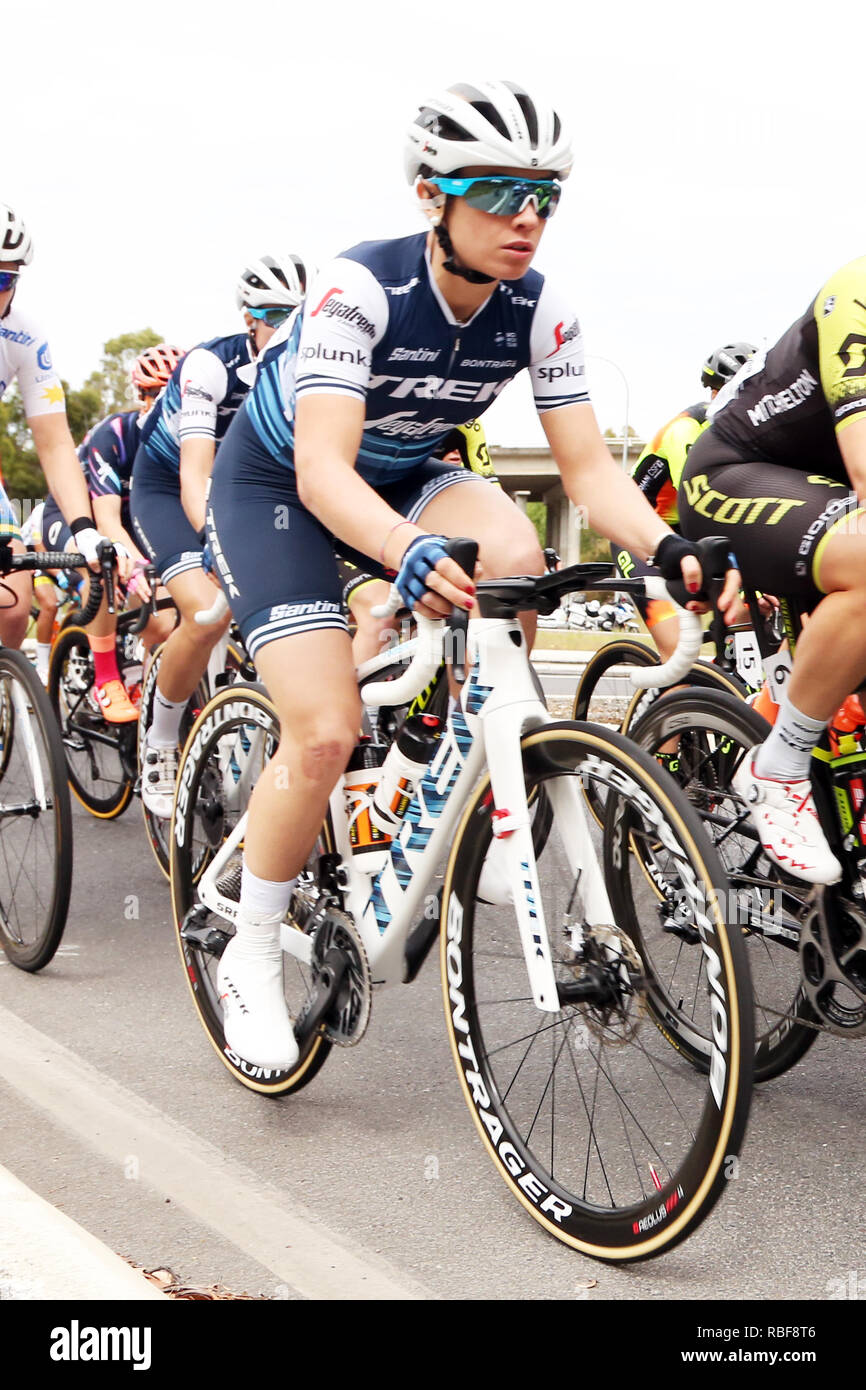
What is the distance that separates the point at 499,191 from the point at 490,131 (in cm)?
12

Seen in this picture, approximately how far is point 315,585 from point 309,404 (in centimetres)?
49

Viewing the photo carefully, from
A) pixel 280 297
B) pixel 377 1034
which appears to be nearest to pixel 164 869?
pixel 377 1034

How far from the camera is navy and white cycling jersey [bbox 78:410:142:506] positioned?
7980mm

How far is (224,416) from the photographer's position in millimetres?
6582

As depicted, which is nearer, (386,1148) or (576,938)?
(576,938)

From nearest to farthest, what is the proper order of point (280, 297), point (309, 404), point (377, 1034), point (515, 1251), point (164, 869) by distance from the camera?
point (515, 1251) < point (309, 404) < point (377, 1034) < point (164, 869) < point (280, 297)

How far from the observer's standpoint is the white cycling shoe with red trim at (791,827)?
3.33 m

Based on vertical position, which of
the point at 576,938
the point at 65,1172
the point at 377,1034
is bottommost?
the point at 377,1034

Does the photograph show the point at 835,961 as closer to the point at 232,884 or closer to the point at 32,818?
the point at 232,884

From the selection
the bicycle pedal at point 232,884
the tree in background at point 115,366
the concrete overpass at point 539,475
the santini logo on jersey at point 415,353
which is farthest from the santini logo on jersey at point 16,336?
the tree in background at point 115,366

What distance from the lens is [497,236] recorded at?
10.4 ft

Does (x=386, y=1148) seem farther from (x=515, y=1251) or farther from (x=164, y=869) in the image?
(x=164, y=869)

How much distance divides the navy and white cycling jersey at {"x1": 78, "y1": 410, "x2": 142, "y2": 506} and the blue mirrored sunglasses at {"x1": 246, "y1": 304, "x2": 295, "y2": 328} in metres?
1.63

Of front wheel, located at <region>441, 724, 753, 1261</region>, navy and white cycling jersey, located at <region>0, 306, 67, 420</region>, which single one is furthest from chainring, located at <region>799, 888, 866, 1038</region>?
navy and white cycling jersey, located at <region>0, 306, 67, 420</region>
